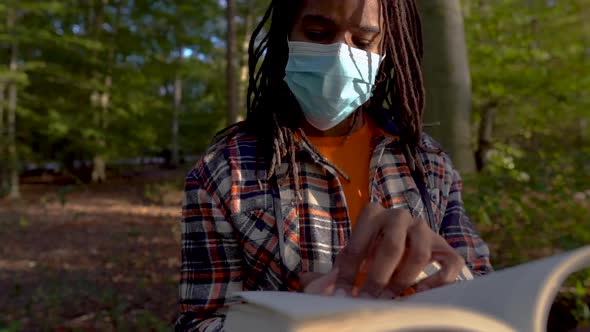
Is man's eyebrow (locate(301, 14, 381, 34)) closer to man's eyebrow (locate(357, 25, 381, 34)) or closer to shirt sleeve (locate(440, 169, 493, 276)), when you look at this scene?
man's eyebrow (locate(357, 25, 381, 34))

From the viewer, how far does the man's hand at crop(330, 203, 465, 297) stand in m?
0.79

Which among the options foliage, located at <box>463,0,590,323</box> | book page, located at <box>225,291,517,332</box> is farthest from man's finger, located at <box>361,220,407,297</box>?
foliage, located at <box>463,0,590,323</box>

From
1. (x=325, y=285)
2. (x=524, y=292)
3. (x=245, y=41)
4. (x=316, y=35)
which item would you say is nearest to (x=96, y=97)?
(x=245, y=41)

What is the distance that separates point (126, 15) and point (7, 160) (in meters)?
5.44

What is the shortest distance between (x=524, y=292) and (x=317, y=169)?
76cm

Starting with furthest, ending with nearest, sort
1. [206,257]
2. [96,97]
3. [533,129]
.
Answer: [96,97] → [533,129] → [206,257]

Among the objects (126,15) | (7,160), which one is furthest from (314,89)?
(126,15)

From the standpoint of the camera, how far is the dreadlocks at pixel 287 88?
48.7 inches

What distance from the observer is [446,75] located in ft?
11.4

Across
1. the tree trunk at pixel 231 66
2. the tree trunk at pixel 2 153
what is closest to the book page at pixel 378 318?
the tree trunk at pixel 231 66

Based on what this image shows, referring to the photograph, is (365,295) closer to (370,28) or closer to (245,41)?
(370,28)

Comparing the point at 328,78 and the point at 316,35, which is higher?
the point at 316,35

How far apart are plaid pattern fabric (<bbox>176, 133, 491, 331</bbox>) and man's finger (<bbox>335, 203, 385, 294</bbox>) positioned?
31cm

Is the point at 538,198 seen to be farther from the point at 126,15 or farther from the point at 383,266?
the point at 126,15
